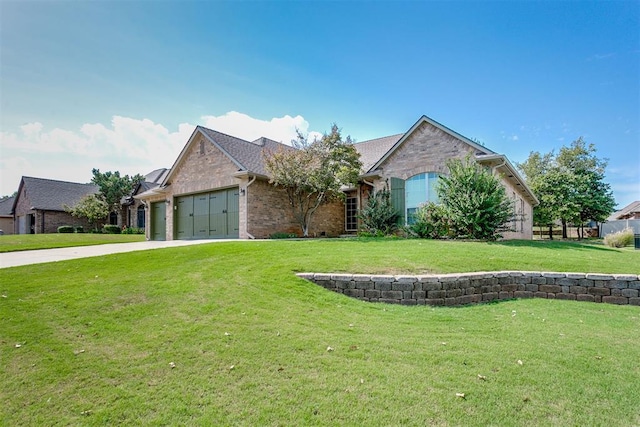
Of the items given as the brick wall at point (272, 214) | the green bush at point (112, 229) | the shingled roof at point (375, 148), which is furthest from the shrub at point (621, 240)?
the green bush at point (112, 229)

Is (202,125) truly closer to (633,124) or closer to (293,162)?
(293,162)

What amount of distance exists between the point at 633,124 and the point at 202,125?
824 inches

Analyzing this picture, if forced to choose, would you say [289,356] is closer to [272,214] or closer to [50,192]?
[272,214]

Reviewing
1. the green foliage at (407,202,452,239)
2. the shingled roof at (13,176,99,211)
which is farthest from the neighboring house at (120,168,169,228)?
the green foliage at (407,202,452,239)

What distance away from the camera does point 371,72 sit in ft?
41.1

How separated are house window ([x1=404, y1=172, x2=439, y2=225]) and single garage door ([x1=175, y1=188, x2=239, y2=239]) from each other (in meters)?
7.92

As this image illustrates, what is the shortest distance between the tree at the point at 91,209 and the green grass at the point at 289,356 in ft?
80.8

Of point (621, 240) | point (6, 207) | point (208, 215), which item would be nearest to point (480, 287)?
point (208, 215)

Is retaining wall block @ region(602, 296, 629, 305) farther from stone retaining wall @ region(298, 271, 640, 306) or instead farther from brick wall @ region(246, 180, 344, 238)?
brick wall @ region(246, 180, 344, 238)

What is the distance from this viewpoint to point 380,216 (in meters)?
14.7

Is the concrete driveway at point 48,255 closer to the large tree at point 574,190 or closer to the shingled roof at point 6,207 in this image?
the large tree at point 574,190

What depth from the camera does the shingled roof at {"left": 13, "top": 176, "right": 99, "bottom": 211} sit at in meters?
28.7

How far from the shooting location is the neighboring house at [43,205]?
28.3 metres

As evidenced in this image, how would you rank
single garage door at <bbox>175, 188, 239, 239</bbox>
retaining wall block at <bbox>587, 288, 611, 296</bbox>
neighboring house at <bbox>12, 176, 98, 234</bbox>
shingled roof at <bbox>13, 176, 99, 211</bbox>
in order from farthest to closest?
shingled roof at <bbox>13, 176, 99, 211</bbox> < neighboring house at <bbox>12, 176, 98, 234</bbox> < single garage door at <bbox>175, 188, 239, 239</bbox> < retaining wall block at <bbox>587, 288, 611, 296</bbox>
